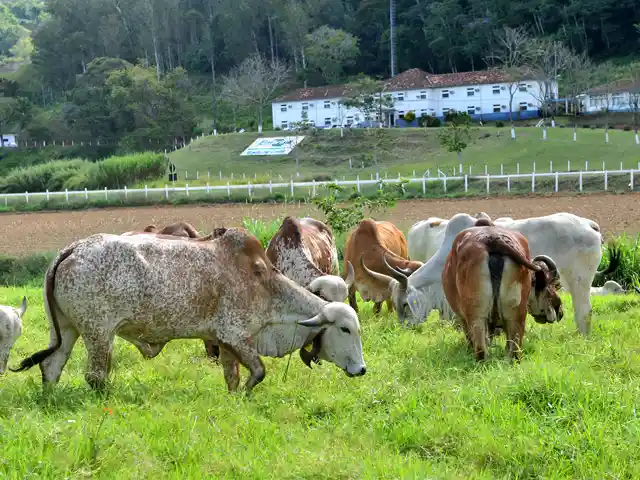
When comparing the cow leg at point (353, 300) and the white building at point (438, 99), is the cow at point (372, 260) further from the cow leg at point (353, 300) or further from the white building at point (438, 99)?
the white building at point (438, 99)

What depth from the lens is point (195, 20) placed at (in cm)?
10906

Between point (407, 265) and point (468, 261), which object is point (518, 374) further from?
point (407, 265)

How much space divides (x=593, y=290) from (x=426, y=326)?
592cm

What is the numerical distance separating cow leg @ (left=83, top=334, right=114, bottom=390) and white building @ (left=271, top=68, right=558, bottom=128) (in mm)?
63810

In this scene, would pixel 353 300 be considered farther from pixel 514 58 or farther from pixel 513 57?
pixel 513 57

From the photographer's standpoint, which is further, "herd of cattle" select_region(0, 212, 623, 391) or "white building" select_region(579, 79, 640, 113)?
"white building" select_region(579, 79, 640, 113)

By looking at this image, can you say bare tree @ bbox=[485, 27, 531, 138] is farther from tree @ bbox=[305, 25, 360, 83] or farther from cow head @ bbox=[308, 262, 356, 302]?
cow head @ bbox=[308, 262, 356, 302]

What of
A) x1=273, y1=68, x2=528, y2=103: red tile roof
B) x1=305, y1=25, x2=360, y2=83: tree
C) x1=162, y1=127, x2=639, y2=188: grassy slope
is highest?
x1=305, y1=25, x2=360, y2=83: tree

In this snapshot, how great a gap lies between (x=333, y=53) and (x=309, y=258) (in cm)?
7948

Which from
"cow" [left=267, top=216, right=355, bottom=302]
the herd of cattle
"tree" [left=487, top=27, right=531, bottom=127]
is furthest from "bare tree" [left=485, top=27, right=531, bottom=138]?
the herd of cattle

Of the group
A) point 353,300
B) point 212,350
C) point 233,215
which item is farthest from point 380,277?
point 233,215

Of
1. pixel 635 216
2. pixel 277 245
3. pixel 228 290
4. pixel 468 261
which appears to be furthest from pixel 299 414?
pixel 635 216

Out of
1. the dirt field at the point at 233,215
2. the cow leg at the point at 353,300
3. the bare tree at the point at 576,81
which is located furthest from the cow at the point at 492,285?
the bare tree at the point at 576,81

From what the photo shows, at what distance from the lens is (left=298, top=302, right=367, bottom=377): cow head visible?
731 centimetres
